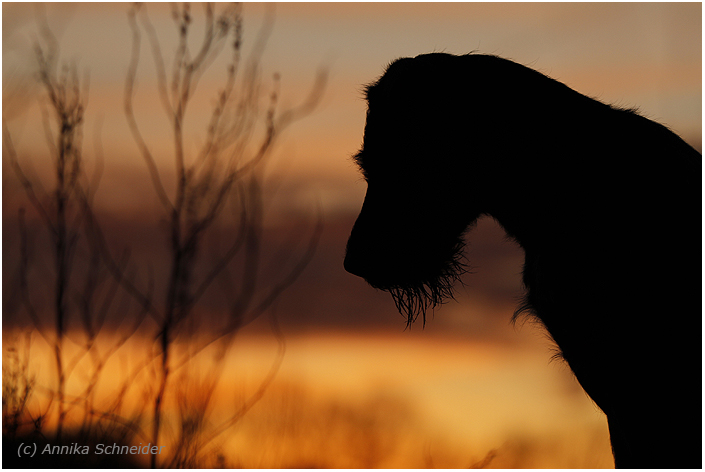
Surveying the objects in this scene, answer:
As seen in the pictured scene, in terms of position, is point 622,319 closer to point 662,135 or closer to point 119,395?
point 662,135

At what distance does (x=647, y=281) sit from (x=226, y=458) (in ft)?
6.57

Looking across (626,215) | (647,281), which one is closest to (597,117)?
(626,215)

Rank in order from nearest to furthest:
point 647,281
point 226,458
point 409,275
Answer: point 647,281 → point 409,275 → point 226,458

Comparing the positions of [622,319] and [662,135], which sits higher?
[662,135]

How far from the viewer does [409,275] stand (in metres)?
2.69

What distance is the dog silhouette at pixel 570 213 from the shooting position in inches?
85.0

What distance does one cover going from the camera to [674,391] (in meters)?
2.17

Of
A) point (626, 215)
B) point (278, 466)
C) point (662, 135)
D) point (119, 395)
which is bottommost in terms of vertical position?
point (278, 466)

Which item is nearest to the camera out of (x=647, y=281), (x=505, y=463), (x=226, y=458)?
(x=647, y=281)

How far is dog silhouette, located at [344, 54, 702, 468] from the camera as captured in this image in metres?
2.16

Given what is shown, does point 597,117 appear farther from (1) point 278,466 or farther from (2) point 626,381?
(1) point 278,466

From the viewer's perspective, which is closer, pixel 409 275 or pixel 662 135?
pixel 662 135

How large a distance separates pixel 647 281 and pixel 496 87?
2.82ft

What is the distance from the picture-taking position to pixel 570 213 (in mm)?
2279
